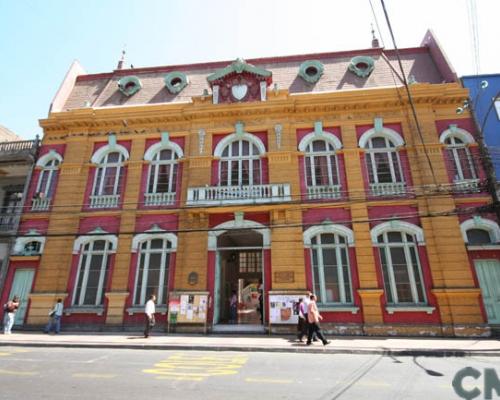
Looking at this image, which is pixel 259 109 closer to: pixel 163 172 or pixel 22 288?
pixel 163 172

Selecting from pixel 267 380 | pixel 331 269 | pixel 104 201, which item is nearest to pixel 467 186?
pixel 331 269

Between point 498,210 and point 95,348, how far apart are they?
47.9 ft

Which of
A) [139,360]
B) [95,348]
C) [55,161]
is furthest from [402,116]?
[55,161]

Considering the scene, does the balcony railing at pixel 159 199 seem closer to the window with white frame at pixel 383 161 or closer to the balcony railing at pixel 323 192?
the balcony railing at pixel 323 192

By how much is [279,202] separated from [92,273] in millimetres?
9712

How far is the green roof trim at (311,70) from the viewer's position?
16516 mm

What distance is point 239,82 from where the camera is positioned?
52.5 feet

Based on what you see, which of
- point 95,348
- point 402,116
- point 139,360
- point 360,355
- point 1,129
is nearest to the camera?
point 139,360

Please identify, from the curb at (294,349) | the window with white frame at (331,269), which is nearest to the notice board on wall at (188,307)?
the curb at (294,349)

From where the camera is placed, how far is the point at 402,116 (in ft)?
47.2

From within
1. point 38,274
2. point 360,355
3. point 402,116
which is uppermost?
point 402,116

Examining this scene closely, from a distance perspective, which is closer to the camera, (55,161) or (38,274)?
(38,274)

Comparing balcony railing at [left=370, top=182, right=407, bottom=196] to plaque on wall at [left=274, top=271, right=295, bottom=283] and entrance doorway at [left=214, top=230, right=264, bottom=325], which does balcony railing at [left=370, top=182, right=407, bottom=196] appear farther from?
entrance doorway at [left=214, top=230, right=264, bottom=325]

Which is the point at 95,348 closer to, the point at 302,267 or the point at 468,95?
the point at 302,267
